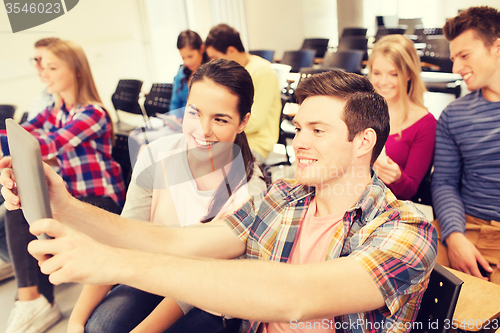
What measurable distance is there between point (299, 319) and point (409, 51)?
150cm

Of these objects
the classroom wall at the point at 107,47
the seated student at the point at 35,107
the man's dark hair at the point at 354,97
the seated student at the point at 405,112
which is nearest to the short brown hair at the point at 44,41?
the seated student at the point at 35,107

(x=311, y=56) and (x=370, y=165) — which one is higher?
(x=311, y=56)

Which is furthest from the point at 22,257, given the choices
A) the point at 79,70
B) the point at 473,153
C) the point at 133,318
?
the point at 473,153

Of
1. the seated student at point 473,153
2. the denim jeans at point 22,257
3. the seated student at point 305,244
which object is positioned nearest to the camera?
the seated student at point 305,244

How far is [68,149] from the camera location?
1.55 m

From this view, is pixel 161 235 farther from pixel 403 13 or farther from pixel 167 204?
pixel 403 13

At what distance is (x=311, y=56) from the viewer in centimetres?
468

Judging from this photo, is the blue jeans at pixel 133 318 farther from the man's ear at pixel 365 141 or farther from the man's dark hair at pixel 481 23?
the man's dark hair at pixel 481 23

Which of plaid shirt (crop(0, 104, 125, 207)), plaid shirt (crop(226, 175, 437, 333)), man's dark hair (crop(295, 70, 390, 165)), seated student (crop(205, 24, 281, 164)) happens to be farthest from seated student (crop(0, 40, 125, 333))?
man's dark hair (crop(295, 70, 390, 165))

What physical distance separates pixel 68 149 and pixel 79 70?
375mm

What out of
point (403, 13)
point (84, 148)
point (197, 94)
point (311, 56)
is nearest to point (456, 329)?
point (197, 94)

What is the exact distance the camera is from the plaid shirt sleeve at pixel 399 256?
2.40ft

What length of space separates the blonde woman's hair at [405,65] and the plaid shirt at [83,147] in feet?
4.56

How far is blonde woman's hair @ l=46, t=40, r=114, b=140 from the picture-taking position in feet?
5.05
